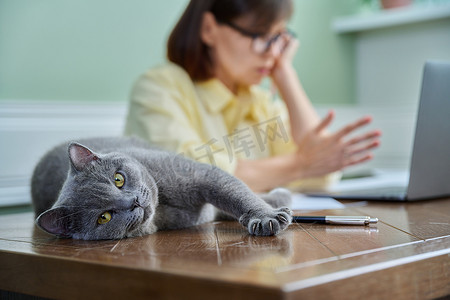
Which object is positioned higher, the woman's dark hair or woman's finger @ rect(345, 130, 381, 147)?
the woman's dark hair

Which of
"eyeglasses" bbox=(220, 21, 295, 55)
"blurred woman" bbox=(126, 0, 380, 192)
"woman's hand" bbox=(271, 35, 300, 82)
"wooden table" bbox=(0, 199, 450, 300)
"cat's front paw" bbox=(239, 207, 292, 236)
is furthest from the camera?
"woman's hand" bbox=(271, 35, 300, 82)

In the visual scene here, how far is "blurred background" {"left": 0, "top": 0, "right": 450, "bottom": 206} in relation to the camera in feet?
4.91

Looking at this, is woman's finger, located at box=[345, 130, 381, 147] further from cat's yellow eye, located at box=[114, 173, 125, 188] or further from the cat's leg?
cat's yellow eye, located at box=[114, 173, 125, 188]

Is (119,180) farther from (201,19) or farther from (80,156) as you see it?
(201,19)

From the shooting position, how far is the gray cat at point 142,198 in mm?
792

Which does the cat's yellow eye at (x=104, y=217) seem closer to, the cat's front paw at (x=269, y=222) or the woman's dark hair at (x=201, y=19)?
the cat's front paw at (x=269, y=222)

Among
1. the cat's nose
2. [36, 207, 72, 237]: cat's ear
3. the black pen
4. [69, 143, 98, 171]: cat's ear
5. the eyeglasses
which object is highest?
the eyeglasses

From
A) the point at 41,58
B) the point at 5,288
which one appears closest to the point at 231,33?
the point at 41,58

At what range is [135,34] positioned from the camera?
1817 millimetres

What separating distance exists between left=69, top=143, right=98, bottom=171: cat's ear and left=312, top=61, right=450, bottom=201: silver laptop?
0.68 meters

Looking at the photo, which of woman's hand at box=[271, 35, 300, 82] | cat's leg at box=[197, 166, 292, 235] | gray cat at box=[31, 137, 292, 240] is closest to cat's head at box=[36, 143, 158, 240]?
gray cat at box=[31, 137, 292, 240]

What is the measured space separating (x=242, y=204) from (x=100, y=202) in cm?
24

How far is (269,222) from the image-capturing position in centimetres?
76

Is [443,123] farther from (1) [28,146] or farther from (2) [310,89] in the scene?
(2) [310,89]
